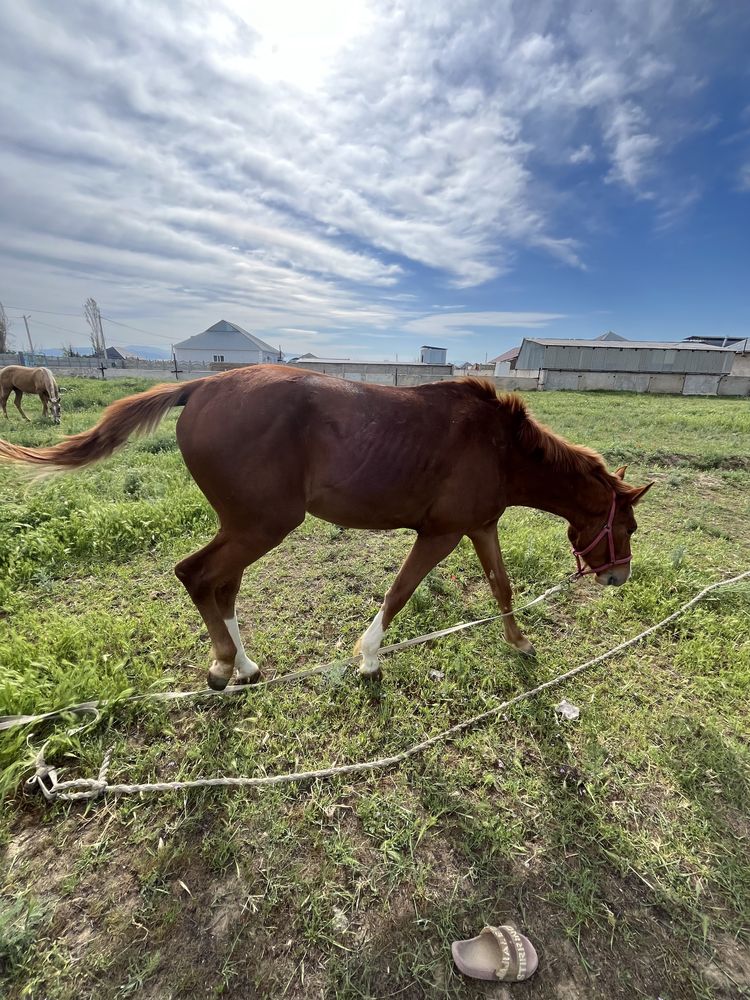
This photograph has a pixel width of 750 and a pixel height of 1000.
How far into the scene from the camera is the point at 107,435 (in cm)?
239

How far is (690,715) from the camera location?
2576 mm

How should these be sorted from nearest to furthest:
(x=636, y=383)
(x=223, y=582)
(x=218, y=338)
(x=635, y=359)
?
(x=223, y=582)
(x=636, y=383)
(x=635, y=359)
(x=218, y=338)

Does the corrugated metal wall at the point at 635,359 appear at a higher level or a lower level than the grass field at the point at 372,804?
higher

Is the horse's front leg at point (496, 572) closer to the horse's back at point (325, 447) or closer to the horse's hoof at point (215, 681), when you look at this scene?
the horse's back at point (325, 447)

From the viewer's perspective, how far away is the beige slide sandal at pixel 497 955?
1.42 meters

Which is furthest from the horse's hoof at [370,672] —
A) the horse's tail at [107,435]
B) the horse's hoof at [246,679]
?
the horse's tail at [107,435]

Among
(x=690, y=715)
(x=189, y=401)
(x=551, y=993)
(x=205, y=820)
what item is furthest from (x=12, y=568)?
(x=690, y=715)

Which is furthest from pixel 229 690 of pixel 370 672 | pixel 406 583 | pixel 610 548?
pixel 610 548

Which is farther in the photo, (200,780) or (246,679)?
(246,679)

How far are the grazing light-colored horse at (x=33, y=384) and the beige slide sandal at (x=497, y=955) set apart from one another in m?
13.9

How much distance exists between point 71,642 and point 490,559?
10.2 feet

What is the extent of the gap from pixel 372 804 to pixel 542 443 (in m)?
2.34

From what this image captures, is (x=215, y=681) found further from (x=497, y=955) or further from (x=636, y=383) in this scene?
(x=636, y=383)

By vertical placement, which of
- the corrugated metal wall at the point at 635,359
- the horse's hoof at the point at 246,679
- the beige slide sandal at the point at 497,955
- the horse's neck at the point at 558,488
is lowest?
the beige slide sandal at the point at 497,955
